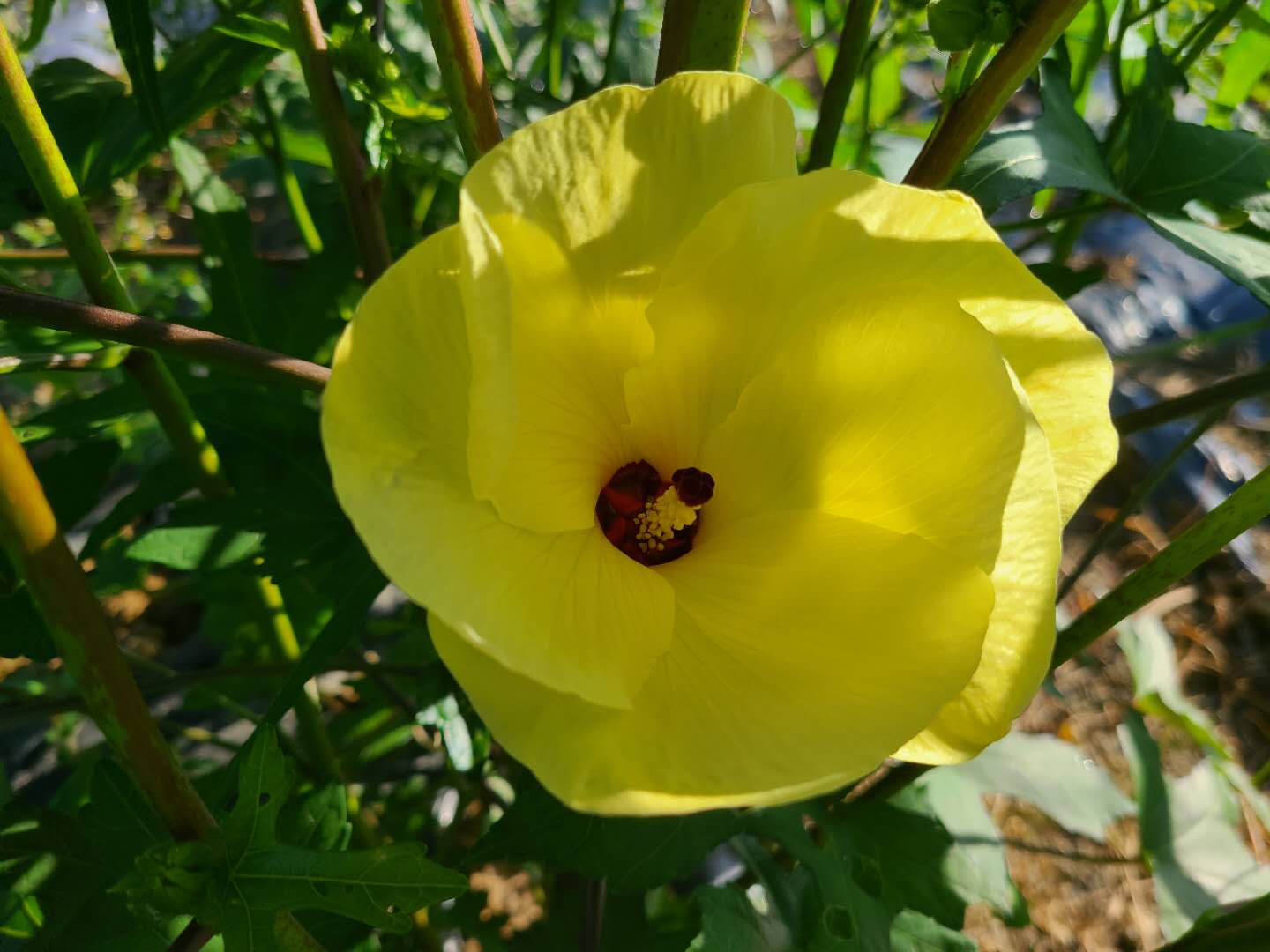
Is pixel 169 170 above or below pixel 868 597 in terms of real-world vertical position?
below

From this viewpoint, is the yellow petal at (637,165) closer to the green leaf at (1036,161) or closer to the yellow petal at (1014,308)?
the yellow petal at (1014,308)

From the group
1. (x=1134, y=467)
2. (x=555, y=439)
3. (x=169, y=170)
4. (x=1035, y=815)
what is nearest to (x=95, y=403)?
(x=555, y=439)

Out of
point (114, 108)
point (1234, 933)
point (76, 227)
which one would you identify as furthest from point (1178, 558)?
point (114, 108)

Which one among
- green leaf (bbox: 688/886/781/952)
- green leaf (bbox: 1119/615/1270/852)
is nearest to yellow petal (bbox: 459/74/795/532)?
green leaf (bbox: 688/886/781/952)

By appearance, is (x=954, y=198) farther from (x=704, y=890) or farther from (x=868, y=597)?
(x=704, y=890)

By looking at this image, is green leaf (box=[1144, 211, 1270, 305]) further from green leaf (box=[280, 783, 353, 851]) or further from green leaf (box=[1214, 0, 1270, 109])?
green leaf (box=[280, 783, 353, 851])

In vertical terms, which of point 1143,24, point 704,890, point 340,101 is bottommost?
point 704,890

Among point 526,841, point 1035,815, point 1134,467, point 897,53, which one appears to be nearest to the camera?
point 526,841
